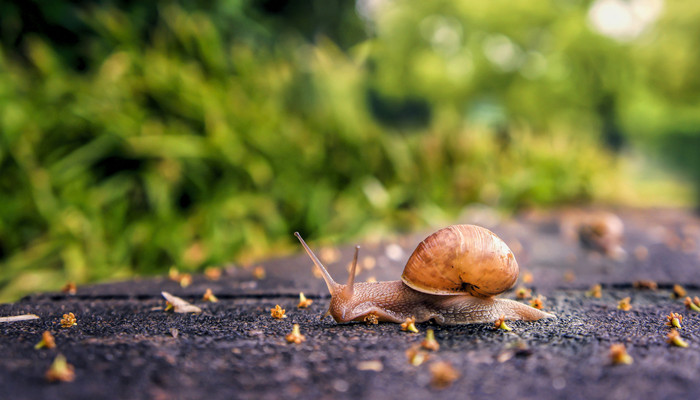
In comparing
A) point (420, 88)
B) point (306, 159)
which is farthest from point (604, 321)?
point (420, 88)

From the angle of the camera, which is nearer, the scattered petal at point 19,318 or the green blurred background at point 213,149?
the scattered petal at point 19,318

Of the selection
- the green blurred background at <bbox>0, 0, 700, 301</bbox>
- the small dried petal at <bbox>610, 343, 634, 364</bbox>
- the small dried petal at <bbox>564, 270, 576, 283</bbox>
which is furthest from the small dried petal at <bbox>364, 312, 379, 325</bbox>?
the green blurred background at <bbox>0, 0, 700, 301</bbox>

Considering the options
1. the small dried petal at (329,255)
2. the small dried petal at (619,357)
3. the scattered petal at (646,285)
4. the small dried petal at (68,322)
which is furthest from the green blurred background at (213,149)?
the small dried petal at (619,357)

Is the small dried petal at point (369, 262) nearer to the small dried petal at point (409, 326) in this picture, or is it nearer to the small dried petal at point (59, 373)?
the small dried petal at point (409, 326)

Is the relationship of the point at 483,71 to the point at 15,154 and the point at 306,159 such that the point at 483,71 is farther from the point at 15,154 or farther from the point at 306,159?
the point at 15,154

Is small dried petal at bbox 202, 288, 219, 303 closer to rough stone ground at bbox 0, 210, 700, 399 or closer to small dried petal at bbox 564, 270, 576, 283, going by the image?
rough stone ground at bbox 0, 210, 700, 399
